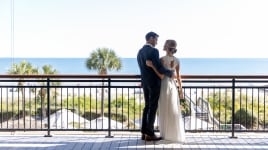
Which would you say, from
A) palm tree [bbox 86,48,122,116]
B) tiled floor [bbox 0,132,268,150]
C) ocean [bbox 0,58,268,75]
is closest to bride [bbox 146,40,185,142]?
tiled floor [bbox 0,132,268,150]

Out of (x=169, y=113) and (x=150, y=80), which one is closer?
(x=150, y=80)

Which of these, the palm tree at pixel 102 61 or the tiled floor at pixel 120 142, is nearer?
the tiled floor at pixel 120 142

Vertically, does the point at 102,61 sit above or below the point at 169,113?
above

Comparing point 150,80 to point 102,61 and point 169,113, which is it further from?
point 102,61

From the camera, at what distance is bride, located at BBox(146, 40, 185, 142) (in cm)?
524

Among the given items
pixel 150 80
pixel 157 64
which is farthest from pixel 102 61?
pixel 157 64

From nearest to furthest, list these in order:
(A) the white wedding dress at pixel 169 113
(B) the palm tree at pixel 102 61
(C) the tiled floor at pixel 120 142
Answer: (C) the tiled floor at pixel 120 142, (A) the white wedding dress at pixel 169 113, (B) the palm tree at pixel 102 61

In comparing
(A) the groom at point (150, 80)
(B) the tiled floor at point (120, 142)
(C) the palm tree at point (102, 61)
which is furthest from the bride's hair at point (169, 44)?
(C) the palm tree at point (102, 61)

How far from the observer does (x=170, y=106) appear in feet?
17.4

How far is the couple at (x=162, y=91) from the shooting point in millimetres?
5156

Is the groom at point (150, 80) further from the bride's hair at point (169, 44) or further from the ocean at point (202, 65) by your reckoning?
the ocean at point (202, 65)

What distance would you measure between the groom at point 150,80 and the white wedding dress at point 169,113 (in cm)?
9

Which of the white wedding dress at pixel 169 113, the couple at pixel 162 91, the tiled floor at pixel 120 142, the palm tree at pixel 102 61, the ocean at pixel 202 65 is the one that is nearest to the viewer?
the tiled floor at pixel 120 142

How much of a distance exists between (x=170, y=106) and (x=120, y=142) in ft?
2.60
